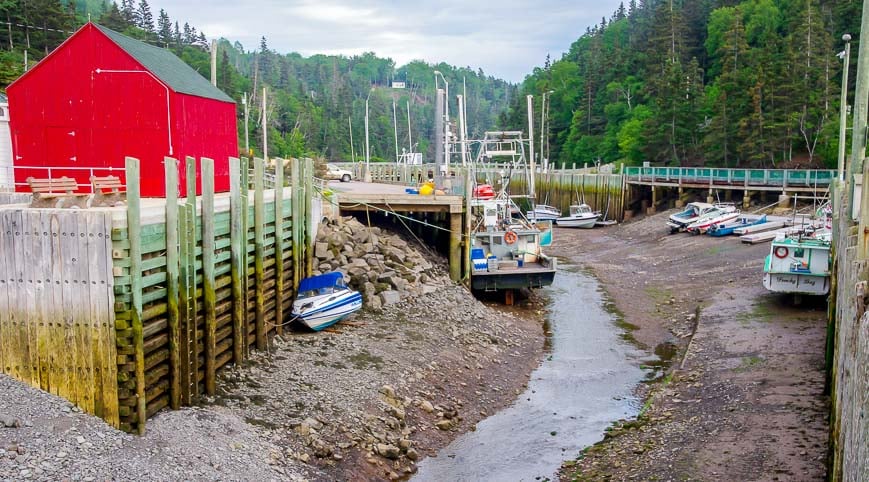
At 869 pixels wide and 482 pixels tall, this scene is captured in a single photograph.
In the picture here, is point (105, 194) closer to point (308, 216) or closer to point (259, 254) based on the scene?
point (259, 254)

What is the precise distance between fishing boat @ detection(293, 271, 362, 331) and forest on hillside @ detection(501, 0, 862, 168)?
42.5 m

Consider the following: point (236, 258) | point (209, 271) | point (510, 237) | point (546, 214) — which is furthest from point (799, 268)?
point (546, 214)

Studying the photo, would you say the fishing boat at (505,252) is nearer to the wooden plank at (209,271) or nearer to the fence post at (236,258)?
the fence post at (236,258)

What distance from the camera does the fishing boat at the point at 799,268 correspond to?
23.6 meters

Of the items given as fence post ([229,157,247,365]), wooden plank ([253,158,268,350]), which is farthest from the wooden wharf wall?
wooden plank ([253,158,268,350])

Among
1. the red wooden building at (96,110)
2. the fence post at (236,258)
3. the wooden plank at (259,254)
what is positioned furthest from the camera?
the red wooden building at (96,110)

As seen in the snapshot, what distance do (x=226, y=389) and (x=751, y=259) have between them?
2573 centimetres

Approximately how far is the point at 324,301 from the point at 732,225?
1148 inches

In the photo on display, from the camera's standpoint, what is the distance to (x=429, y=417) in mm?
16562

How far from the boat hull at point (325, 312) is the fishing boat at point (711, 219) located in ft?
92.5

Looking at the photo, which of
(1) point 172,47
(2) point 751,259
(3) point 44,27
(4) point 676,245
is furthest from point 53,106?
(1) point 172,47

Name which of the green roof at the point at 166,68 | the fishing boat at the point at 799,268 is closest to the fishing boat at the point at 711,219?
the fishing boat at the point at 799,268

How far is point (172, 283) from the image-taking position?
1373cm

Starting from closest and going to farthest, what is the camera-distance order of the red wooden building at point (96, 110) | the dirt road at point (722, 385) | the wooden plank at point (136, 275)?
the wooden plank at point (136, 275) < the dirt road at point (722, 385) < the red wooden building at point (96, 110)
